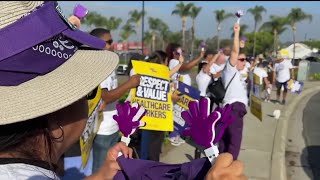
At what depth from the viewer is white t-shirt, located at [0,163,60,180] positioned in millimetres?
1062

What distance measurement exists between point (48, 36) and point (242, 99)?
5180 millimetres

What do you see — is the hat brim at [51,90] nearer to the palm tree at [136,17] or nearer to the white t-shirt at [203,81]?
the white t-shirt at [203,81]

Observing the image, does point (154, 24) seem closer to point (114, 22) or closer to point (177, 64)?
point (114, 22)

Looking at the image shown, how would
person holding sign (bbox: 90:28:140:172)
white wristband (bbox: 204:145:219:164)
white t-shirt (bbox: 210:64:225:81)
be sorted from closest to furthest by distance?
white wristband (bbox: 204:145:219:164), person holding sign (bbox: 90:28:140:172), white t-shirt (bbox: 210:64:225:81)

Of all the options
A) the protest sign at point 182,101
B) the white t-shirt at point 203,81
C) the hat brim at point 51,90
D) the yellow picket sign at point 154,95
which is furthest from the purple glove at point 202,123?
the white t-shirt at point 203,81

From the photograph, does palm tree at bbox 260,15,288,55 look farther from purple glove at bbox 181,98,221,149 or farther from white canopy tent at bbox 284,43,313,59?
purple glove at bbox 181,98,221,149

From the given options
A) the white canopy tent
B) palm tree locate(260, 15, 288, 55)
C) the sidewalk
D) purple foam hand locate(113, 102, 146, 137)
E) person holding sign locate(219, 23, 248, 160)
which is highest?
palm tree locate(260, 15, 288, 55)

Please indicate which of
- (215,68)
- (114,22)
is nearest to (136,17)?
(114,22)

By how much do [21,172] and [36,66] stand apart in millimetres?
262

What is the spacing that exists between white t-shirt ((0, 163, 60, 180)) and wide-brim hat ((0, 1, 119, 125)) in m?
0.12

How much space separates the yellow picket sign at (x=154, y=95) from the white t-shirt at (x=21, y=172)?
11.4 ft

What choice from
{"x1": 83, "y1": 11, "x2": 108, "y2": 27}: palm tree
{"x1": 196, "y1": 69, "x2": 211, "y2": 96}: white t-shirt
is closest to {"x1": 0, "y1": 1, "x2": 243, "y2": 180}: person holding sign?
{"x1": 196, "y1": 69, "x2": 211, "y2": 96}: white t-shirt

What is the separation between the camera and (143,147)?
539cm

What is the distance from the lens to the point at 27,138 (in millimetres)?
1153
